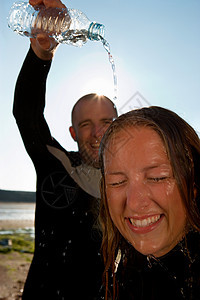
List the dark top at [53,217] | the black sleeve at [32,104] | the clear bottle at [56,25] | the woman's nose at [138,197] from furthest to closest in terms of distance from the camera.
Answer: the clear bottle at [56,25] → the black sleeve at [32,104] → the dark top at [53,217] → the woman's nose at [138,197]

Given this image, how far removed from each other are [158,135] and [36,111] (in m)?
1.48

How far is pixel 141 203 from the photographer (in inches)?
69.4

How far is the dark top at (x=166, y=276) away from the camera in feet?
5.99

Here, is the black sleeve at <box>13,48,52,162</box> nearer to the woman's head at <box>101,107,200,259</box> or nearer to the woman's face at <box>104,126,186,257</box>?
the woman's head at <box>101,107,200,259</box>

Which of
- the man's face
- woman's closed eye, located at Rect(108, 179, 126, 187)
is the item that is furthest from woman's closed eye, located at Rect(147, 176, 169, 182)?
the man's face

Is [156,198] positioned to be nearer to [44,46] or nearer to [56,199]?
[56,199]

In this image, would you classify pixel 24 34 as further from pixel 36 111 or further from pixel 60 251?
pixel 60 251

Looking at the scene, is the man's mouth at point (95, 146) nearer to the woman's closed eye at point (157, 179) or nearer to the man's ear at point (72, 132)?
the man's ear at point (72, 132)

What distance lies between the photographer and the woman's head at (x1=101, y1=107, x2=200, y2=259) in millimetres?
1775

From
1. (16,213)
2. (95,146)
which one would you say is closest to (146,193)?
(95,146)

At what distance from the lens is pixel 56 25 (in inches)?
116

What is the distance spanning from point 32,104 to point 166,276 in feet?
6.12

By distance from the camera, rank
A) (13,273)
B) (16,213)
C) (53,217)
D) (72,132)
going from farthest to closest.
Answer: (16,213) < (13,273) < (72,132) < (53,217)

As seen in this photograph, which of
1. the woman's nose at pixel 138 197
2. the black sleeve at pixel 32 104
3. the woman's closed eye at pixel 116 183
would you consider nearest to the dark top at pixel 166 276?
the woman's nose at pixel 138 197
